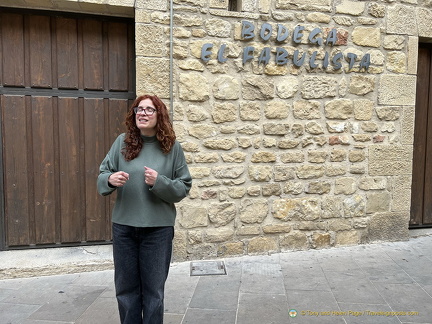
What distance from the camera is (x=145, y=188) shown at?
1943mm

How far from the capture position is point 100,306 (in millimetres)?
2713

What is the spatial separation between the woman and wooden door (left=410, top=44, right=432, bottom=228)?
3.74 meters

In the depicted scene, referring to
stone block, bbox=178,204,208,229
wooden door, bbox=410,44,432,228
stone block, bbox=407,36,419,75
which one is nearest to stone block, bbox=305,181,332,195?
Result: stone block, bbox=178,204,208,229

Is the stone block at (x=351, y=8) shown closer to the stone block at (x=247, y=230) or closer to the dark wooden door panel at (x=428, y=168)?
the dark wooden door panel at (x=428, y=168)

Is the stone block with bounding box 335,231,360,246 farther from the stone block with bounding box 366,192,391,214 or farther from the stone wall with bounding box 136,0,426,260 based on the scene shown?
the stone block with bounding box 366,192,391,214

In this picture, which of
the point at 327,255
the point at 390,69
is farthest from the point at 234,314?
the point at 390,69

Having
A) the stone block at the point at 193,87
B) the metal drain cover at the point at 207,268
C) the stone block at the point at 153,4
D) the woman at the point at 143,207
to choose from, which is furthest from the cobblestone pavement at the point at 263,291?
the stone block at the point at 153,4

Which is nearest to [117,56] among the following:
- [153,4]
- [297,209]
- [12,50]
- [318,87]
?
[153,4]

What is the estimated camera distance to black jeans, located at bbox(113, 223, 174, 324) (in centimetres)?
199

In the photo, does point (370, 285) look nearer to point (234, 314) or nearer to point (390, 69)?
point (234, 314)

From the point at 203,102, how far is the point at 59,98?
149 cm

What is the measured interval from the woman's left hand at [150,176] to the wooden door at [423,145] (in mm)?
3950

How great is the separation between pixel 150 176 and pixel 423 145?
408 cm

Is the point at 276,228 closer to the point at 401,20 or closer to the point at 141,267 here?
the point at 141,267
